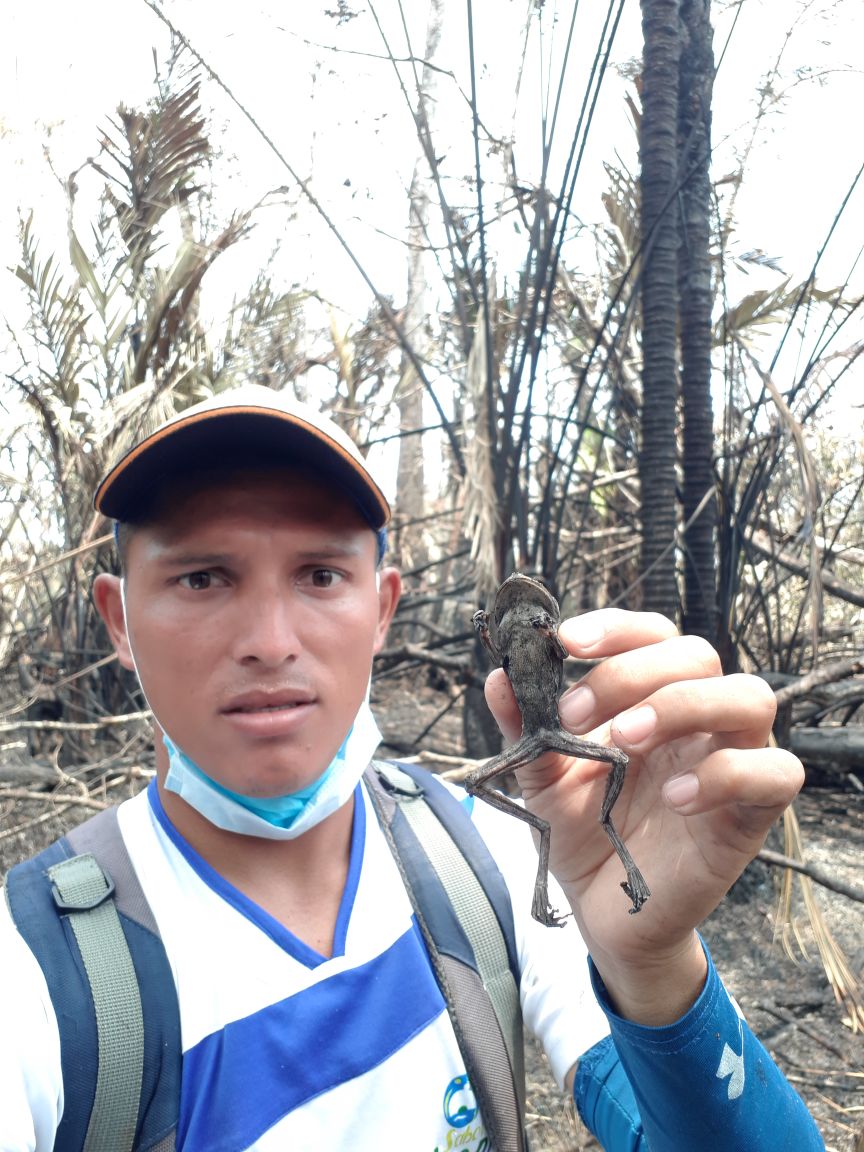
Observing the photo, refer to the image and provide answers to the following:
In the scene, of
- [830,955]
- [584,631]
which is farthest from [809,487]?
[584,631]

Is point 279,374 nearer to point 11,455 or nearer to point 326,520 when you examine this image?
point 11,455

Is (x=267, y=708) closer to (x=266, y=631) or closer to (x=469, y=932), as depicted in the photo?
(x=266, y=631)

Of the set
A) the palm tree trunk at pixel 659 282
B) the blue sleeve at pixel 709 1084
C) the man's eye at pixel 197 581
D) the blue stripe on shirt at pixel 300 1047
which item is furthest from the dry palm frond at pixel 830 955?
the man's eye at pixel 197 581

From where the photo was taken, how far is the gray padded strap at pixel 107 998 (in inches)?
54.9

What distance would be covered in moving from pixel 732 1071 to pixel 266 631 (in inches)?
44.5

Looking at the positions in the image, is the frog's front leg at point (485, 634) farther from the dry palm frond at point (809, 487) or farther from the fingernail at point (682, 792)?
the dry palm frond at point (809, 487)

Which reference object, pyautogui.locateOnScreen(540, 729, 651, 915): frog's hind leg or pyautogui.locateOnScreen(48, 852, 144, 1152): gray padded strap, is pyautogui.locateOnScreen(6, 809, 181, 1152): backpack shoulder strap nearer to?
pyautogui.locateOnScreen(48, 852, 144, 1152): gray padded strap

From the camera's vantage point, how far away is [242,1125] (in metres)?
1.50

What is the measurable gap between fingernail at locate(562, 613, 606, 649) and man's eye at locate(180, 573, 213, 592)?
76 centimetres

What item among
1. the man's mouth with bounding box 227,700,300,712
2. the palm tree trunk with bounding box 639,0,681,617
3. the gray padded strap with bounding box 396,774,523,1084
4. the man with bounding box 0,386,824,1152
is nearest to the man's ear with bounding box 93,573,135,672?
the man with bounding box 0,386,824,1152

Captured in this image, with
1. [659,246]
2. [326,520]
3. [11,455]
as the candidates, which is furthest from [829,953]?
[11,455]

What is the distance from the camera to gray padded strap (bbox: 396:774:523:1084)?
70.1 inches

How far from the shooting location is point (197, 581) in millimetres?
1690

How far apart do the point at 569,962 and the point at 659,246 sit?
3366 millimetres
